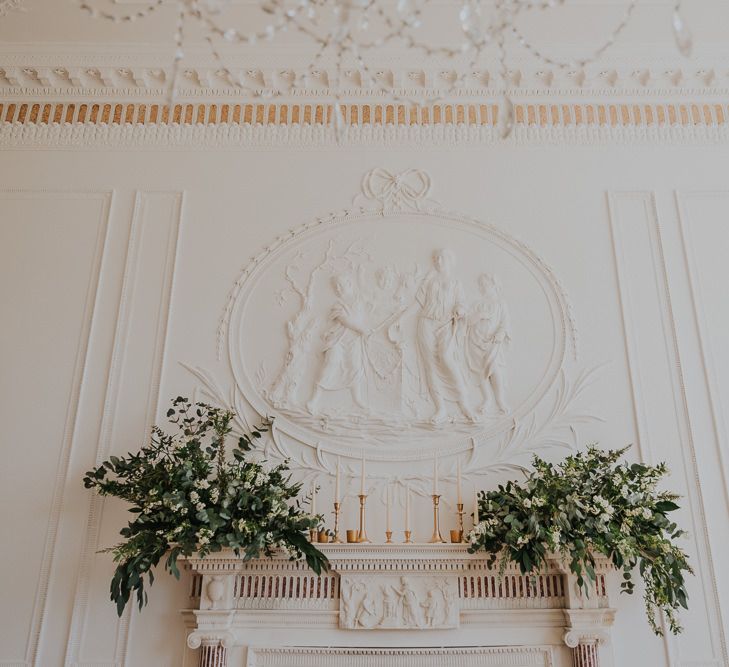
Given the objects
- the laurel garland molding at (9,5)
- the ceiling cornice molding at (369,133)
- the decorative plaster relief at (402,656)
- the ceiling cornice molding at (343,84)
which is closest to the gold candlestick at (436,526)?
the decorative plaster relief at (402,656)

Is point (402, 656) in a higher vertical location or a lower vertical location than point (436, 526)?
lower

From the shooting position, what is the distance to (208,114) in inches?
247

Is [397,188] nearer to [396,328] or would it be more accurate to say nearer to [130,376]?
[396,328]

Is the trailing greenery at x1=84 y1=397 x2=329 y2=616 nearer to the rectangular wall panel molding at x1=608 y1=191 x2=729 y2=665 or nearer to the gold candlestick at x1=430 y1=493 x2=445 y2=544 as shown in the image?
the gold candlestick at x1=430 y1=493 x2=445 y2=544

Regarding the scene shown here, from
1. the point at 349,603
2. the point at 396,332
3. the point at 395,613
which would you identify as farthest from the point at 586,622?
the point at 396,332

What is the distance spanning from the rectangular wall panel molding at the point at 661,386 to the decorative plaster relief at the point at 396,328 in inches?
23.0

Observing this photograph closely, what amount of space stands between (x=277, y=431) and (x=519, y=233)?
2.54m

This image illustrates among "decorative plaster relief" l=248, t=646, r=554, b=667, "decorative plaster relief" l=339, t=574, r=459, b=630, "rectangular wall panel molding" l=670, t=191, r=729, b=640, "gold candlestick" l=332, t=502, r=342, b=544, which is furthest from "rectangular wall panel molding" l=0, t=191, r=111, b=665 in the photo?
"rectangular wall panel molding" l=670, t=191, r=729, b=640

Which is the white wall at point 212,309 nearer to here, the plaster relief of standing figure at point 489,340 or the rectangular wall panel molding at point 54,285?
the rectangular wall panel molding at point 54,285

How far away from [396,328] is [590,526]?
208 centimetres

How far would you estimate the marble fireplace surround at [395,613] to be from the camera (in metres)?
4.56

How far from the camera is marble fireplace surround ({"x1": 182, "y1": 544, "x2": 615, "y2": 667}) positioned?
4.56 m

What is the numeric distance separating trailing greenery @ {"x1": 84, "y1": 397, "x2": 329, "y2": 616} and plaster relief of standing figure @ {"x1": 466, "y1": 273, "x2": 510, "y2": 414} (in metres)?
1.63

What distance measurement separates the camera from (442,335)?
18.0 feet
